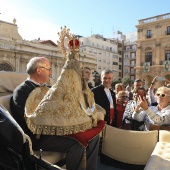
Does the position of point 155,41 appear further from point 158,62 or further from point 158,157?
point 158,157

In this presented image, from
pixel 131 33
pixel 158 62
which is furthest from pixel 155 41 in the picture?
pixel 131 33

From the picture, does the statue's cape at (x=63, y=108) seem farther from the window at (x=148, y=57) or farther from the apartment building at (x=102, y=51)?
the apartment building at (x=102, y=51)

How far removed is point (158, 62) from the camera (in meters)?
32.1

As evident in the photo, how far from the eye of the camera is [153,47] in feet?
107

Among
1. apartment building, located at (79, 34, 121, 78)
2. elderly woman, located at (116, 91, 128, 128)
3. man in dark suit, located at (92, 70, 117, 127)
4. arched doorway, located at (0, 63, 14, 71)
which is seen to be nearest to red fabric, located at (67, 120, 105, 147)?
man in dark suit, located at (92, 70, 117, 127)

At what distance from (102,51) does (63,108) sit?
2027 inches

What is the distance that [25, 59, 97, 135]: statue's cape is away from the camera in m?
2.26

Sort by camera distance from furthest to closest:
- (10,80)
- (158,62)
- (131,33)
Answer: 1. (131,33)
2. (158,62)
3. (10,80)

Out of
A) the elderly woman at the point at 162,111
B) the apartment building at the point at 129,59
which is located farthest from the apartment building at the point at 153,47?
the elderly woman at the point at 162,111

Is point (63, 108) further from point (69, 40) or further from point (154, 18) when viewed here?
point (154, 18)

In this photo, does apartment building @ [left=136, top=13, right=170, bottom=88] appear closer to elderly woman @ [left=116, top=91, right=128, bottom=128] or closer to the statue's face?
elderly woman @ [left=116, top=91, right=128, bottom=128]

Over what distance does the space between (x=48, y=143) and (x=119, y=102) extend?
2.61 m

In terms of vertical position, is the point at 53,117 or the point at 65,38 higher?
the point at 65,38

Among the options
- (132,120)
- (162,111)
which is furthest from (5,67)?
(162,111)
